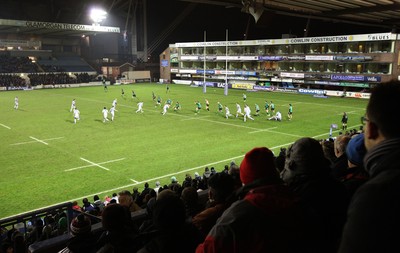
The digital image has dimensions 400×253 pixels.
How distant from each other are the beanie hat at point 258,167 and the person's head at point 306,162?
0.48 meters

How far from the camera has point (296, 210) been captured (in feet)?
8.77

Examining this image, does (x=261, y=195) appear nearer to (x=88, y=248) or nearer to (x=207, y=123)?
(x=88, y=248)

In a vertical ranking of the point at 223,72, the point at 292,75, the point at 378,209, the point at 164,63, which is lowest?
the point at 378,209

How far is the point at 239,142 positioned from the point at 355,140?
18.5 meters

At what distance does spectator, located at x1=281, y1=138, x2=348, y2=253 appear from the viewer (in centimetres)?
279

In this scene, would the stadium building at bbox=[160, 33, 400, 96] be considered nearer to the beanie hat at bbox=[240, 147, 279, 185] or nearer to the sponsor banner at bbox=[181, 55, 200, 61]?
the sponsor banner at bbox=[181, 55, 200, 61]

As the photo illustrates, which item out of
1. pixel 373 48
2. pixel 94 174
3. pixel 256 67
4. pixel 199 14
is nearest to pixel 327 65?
pixel 373 48

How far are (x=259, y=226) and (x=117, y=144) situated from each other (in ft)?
66.9

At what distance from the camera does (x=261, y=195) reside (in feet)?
8.79

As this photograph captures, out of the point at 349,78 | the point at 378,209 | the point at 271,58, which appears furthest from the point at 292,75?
the point at 378,209

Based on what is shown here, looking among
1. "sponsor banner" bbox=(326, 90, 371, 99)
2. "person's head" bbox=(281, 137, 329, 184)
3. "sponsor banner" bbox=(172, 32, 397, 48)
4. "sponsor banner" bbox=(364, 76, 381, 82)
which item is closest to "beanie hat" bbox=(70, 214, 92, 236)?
"person's head" bbox=(281, 137, 329, 184)

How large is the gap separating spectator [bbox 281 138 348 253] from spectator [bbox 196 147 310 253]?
0.63 ft

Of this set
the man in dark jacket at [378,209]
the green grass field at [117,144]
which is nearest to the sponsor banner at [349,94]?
the green grass field at [117,144]

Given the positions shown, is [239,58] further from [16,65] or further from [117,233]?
[117,233]
